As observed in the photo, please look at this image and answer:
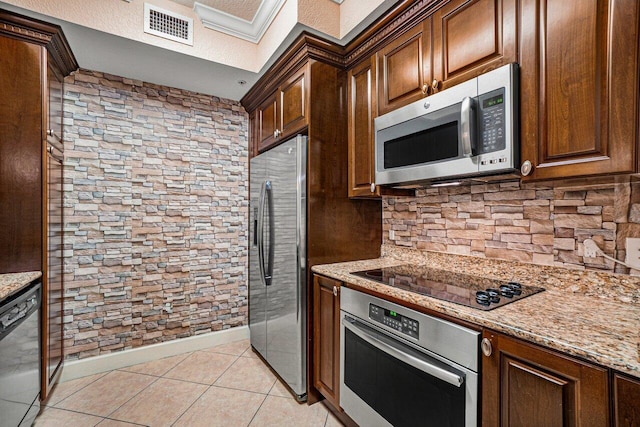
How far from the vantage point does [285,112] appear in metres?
2.31

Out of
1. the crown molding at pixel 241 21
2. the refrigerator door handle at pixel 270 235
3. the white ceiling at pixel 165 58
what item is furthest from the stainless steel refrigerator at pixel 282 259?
the crown molding at pixel 241 21

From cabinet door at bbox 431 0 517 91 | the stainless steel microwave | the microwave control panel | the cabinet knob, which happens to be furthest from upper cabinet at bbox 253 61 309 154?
the cabinet knob

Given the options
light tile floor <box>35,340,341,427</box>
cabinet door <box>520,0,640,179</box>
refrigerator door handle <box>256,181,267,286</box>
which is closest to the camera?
cabinet door <box>520,0,640,179</box>

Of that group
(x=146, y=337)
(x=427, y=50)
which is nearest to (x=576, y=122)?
(x=427, y=50)

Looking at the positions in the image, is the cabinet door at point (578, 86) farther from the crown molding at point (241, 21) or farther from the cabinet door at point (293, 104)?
the crown molding at point (241, 21)

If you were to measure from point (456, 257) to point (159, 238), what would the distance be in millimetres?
2387

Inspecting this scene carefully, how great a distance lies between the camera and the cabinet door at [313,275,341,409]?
5.90 ft

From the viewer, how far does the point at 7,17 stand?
69.1 inches

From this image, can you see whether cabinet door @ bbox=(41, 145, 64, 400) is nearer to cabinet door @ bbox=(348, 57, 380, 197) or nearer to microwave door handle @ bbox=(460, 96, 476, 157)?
cabinet door @ bbox=(348, 57, 380, 197)

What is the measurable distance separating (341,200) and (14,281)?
6.30ft

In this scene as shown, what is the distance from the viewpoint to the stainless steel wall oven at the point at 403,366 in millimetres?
1095

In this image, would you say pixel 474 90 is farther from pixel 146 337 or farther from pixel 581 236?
pixel 146 337

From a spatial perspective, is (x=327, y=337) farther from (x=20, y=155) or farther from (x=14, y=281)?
(x=20, y=155)

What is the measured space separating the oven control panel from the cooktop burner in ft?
0.41
